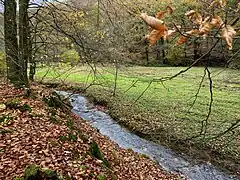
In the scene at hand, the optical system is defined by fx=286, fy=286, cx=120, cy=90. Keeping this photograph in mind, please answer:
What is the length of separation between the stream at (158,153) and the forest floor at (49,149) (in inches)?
34.6

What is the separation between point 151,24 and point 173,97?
19.5 metres

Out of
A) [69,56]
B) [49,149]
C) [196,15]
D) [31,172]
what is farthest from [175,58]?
[196,15]

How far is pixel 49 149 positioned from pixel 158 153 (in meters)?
5.89

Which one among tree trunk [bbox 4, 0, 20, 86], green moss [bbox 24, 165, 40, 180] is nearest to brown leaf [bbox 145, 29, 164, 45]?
green moss [bbox 24, 165, 40, 180]

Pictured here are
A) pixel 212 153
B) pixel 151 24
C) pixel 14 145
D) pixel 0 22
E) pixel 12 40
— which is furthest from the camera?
pixel 0 22

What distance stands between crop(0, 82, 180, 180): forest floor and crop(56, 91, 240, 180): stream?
879 millimetres

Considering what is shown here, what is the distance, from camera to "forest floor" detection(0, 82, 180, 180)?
17.8 ft

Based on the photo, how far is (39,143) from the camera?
20.2 feet

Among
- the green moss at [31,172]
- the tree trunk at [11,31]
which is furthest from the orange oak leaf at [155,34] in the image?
the tree trunk at [11,31]

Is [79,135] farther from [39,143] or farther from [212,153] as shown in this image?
[212,153]

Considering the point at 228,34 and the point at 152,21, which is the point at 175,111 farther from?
the point at 152,21

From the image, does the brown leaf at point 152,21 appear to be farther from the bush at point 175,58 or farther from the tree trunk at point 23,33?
the bush at point 175,58

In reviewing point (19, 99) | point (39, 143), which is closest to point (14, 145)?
point (39, 143)

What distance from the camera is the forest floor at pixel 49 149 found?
17.8 ft
